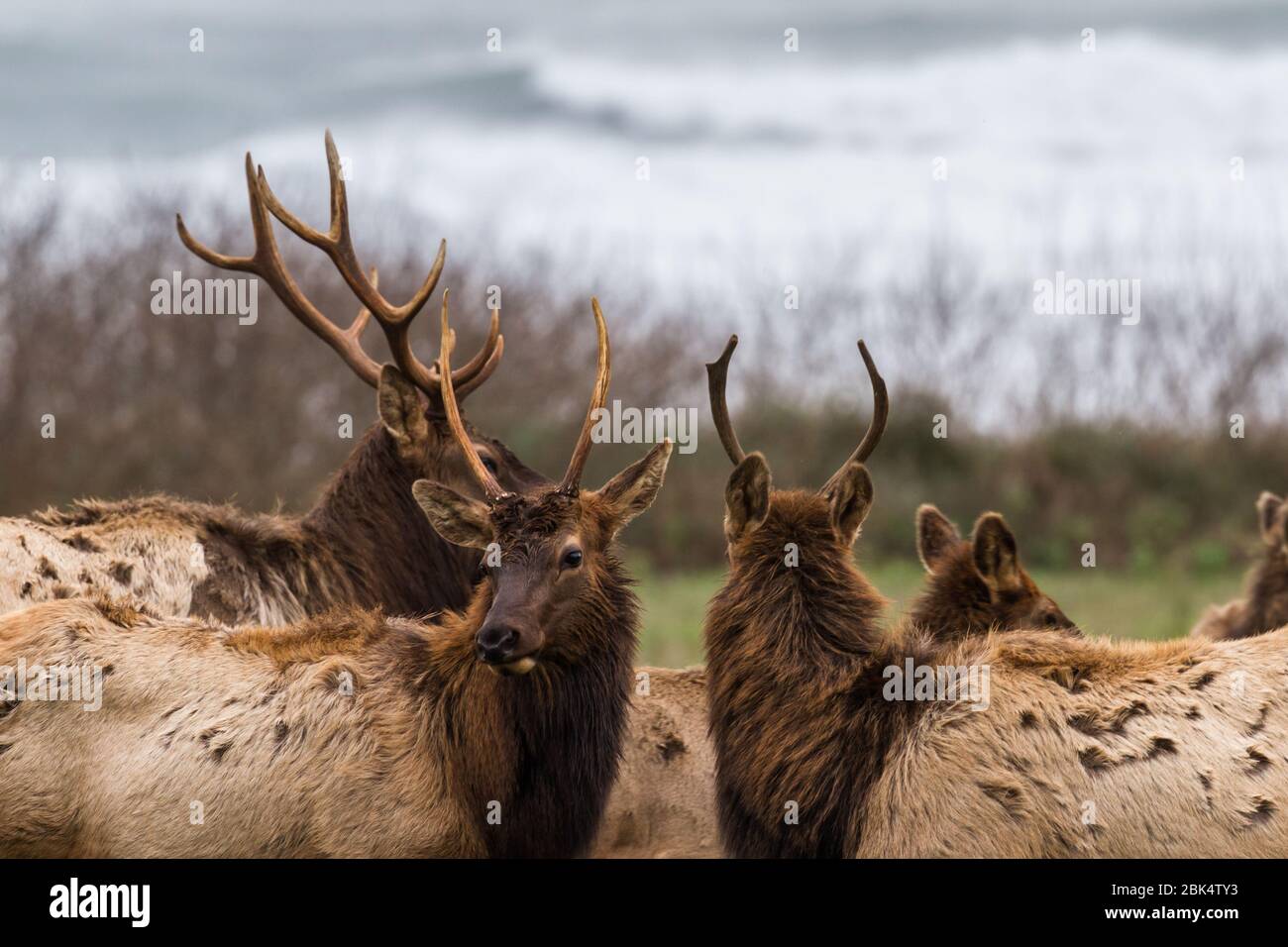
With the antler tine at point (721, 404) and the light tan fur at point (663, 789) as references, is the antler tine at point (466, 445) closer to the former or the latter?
the antler tine at point (721, 404)

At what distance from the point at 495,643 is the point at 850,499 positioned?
176 cm

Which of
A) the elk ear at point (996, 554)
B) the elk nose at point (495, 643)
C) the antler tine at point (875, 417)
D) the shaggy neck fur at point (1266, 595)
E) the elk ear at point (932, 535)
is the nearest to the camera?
the elk nose at point (495, 643)

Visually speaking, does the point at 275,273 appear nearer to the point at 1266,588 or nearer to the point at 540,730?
the point at 540,730

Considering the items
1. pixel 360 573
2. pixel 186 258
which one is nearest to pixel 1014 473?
pixel 186 258

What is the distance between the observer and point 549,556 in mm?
6410

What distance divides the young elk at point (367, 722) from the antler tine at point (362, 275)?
8.70 ft

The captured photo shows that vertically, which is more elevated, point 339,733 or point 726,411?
point 726,411

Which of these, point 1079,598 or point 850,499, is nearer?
point 850,499

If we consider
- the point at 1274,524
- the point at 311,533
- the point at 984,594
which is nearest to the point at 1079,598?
the point at 1274,524

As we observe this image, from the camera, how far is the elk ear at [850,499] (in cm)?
678

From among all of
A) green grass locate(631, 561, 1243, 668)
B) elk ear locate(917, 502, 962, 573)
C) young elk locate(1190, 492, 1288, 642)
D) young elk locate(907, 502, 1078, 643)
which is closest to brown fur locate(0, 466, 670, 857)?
young elk locate(907, 502, 1078, 643)

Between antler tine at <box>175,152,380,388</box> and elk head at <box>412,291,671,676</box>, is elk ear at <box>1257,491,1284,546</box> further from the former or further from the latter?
antler tine at <box>175,152,380,388</box>

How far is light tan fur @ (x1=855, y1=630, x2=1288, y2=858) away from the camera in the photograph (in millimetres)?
5773

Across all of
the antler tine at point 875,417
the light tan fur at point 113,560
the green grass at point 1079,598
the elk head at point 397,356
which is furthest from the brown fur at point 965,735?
the green grass at point 1079,598
